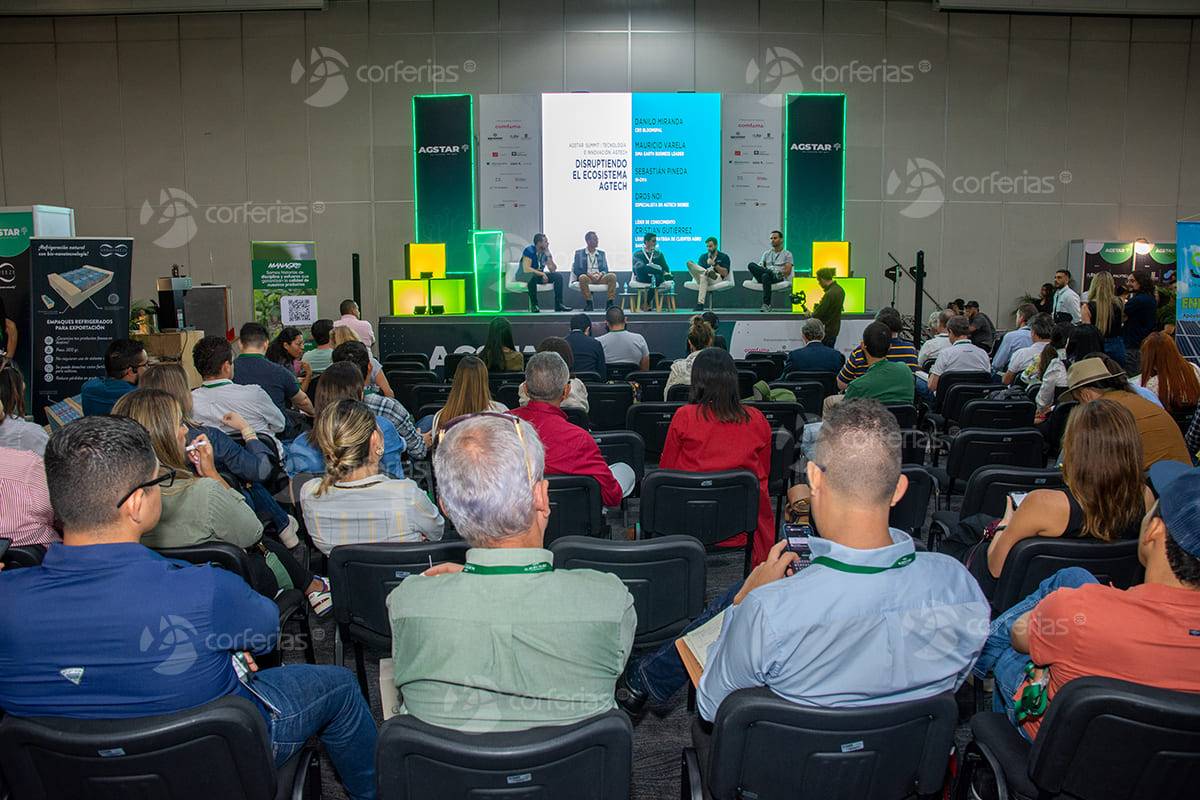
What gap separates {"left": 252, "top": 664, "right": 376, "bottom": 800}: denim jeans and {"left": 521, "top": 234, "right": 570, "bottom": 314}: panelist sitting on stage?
10233mm

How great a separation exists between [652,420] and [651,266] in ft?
24.7

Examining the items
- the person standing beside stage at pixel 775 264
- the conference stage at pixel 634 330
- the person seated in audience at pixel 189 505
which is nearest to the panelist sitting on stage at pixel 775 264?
the person standing beside stage at pixel 775 264

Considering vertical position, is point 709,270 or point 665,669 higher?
point 709,270

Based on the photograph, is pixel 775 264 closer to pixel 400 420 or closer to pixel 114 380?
pixel 400 420

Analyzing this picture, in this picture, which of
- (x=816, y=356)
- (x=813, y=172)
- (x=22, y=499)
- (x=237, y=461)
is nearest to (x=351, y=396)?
(x=237, y=461)

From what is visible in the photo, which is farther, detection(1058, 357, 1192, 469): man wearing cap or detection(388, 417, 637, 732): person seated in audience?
detection(1058, 357, 1192, 469): man wearing cap

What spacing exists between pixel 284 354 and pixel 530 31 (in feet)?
28.7

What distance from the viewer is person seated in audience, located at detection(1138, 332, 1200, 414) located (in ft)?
16.2

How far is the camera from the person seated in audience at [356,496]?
9.56 ft

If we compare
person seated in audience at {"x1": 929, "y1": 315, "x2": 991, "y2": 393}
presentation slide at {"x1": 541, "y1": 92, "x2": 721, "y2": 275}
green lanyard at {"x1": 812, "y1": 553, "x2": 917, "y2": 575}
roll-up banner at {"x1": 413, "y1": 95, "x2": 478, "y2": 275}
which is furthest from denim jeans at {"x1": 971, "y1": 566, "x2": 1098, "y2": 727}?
roll-up banner at {"x1": 413, "y1": 95, "x2": 478, "y2": 275}

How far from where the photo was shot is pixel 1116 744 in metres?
1.64

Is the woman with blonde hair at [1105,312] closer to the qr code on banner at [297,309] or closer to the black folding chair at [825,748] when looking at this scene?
the black folding chair at [825,748]

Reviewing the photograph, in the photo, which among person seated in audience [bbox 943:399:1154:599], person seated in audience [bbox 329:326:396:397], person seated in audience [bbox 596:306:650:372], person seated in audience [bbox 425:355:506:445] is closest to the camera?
person seated in audience [bbox 943:399:1154:599]

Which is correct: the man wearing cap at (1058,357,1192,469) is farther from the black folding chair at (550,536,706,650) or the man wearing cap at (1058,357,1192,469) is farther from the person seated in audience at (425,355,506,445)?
the person seated in audience at (425,355,506,445)
